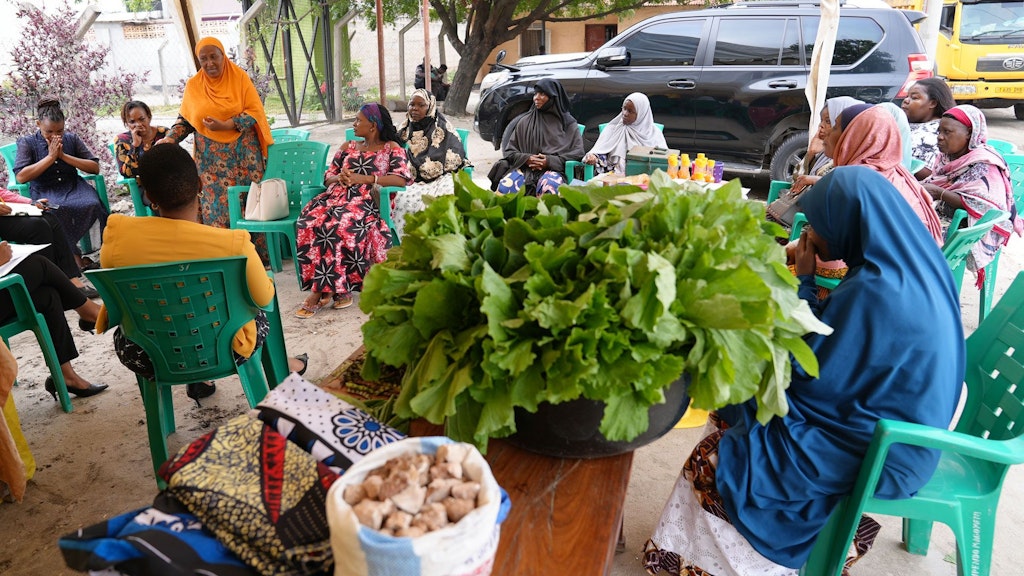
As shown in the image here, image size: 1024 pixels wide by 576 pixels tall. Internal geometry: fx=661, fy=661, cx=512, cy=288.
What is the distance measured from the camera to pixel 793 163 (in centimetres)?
680

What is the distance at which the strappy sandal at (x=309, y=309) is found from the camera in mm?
4523

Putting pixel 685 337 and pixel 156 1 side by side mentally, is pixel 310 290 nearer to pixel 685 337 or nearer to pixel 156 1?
pixel 685 337

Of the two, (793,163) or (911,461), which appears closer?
(911,461)

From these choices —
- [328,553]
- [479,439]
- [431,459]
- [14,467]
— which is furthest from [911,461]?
[14,467]

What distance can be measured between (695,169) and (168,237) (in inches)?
124

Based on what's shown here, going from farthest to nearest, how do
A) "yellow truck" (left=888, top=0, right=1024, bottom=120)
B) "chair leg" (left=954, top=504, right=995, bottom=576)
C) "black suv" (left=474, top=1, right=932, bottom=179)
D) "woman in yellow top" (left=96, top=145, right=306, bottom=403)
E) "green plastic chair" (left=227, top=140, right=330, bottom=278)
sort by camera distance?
A: "yellow truck" (left=888, top=0, right=1024, bottom=120) < "black suv" (left=474, top=1, right=932, bottom=179) < "green plastic chair" (left=227, top=140, right=330, bottom=278) < "woman in yellow top" (left=96, top=145, right=306, bottom=403) < "chair leg" (left=954, top=504, right=995, bottom=576)

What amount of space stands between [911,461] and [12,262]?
11.3ft

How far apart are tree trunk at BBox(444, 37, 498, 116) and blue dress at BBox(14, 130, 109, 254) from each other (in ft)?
27.8

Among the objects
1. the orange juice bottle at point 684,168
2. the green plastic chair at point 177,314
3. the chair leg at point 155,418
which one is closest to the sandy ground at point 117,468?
the chair leg at point 155,418

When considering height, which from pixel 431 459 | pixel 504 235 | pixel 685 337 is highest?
pixel 504 235

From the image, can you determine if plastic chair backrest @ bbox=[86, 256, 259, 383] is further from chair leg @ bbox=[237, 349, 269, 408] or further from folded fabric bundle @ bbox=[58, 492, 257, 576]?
folded fabric bundle @ bbox=[58, 492, 257, 576]

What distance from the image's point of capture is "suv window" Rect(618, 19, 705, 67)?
714 cm

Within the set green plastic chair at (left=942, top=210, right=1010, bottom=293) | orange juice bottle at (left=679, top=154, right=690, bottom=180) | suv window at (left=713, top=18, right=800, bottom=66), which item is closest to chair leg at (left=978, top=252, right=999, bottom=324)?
green plastic chair at (left=942, top=210, right=1010, bottom=293)

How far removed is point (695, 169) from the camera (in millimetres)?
4312
